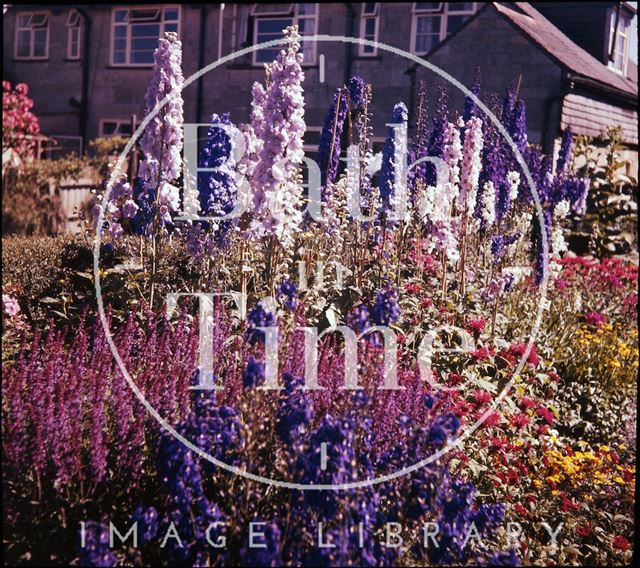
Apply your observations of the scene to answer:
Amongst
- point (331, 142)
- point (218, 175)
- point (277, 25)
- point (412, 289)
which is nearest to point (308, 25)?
point (277, 25)

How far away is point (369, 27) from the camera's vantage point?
1476 centimetres

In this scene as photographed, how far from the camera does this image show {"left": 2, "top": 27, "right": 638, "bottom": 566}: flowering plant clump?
2.69 m

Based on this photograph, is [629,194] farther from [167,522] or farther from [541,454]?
Result: [167,522]

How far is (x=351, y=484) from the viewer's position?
102 inches

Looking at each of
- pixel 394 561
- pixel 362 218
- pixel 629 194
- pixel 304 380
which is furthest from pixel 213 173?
pixel 629 194

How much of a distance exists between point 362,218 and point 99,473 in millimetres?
3417

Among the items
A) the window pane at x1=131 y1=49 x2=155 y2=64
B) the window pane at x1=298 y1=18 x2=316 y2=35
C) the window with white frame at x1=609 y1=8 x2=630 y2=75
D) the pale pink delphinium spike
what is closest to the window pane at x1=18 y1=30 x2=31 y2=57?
the window pane at x1=131 y1=49 x2=155 y2=64

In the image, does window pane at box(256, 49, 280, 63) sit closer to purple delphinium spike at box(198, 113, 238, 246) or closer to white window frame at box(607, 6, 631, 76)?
white window frame at box(607, 6, 631, 76)

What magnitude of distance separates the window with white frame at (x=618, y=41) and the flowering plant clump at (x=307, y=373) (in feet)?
35.0

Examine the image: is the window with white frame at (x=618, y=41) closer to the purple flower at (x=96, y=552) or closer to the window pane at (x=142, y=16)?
the window pane at (x=142, y=16)

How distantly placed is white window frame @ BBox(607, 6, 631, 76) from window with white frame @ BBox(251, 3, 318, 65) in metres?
6.38

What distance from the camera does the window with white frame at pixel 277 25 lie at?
1269 cm

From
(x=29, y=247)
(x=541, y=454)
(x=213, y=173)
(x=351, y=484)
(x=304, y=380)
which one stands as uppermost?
(x=213, y=173)

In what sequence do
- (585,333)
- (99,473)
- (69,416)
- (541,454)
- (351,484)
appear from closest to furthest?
(351,484)
(99,473)
(69,416)
(541,454)
(585,333)
